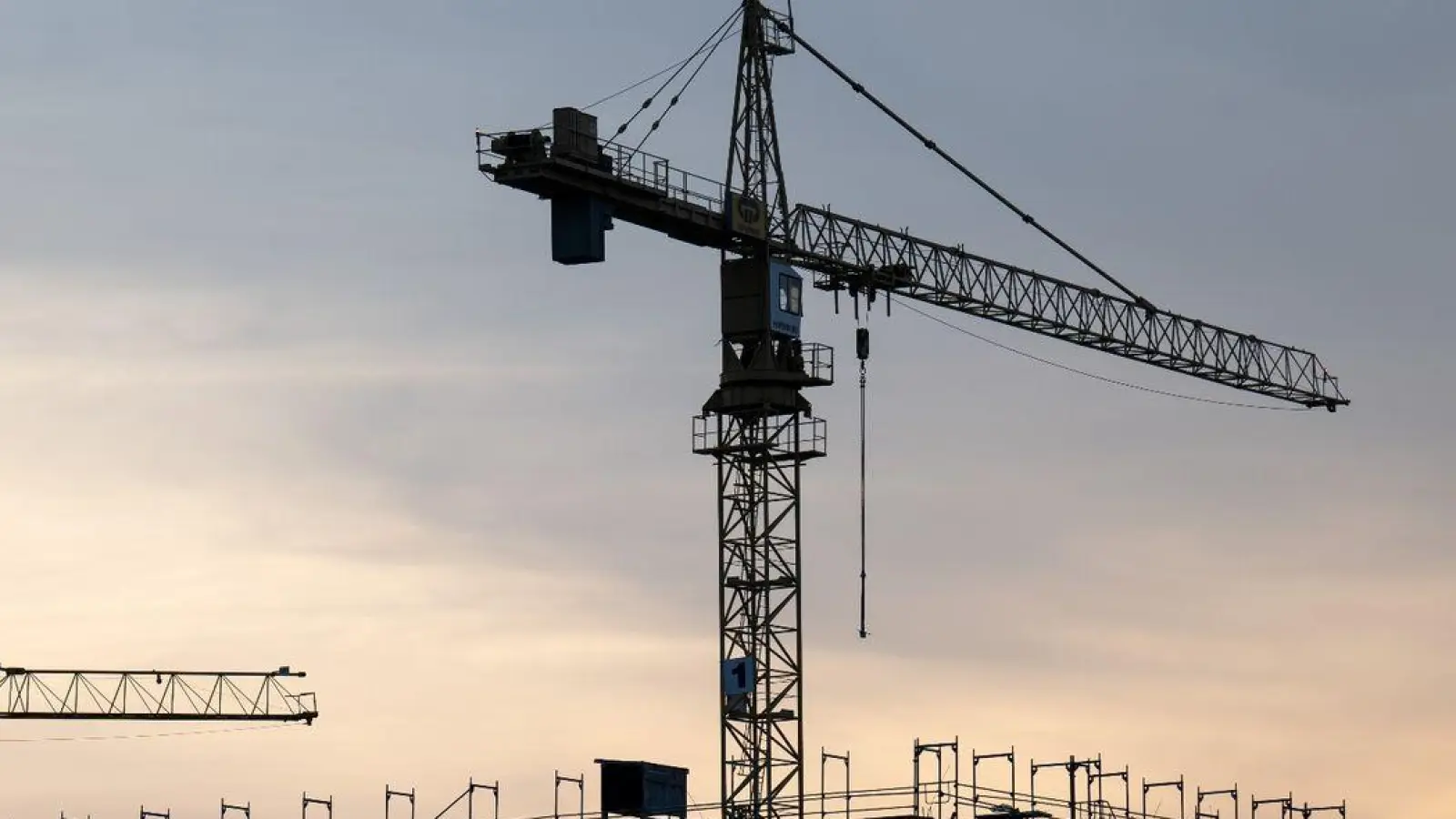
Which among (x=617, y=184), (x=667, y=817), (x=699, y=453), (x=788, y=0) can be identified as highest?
(x=788, y=0)

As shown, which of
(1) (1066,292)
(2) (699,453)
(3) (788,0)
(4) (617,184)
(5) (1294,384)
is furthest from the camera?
(5) (1294,384)

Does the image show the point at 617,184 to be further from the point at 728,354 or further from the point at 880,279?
the point at 880,279

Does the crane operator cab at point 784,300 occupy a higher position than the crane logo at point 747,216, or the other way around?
the crane logo at point 747,216

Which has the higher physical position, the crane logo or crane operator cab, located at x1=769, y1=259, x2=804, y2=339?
the crane logo

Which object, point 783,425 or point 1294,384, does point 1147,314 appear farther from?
point 783,425

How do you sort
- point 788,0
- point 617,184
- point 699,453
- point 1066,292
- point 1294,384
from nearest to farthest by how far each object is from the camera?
point 617,184, point 699,453, point 788,0, point 1066,292, point 1294,384

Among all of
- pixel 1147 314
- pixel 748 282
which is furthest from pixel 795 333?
pixel 1147 314

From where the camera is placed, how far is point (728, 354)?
149000mm

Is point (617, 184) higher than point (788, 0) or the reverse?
the reverse

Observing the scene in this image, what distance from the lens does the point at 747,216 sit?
14875 cm

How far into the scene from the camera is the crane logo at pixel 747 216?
484ft

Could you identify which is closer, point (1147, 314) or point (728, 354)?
point (728, 354)

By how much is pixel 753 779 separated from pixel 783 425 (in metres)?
16.7

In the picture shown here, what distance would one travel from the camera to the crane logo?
484 ft
